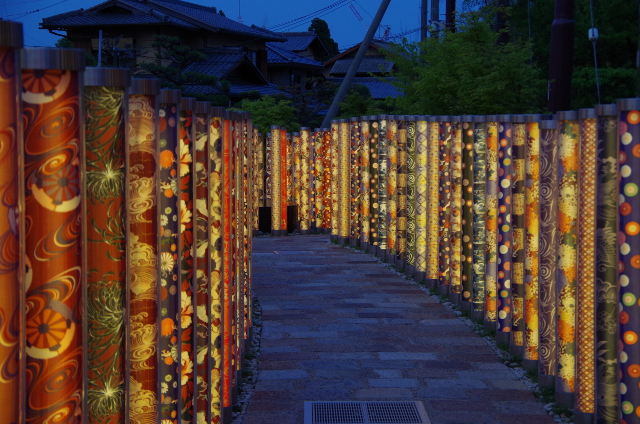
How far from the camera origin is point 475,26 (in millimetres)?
13906

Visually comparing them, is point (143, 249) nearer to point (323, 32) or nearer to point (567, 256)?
point (567, 256)

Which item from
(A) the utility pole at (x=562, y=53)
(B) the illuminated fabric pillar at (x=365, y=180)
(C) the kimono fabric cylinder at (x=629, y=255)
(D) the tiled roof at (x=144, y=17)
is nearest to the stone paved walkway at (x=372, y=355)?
(C) the kimono fabric cylinder at (x=629, y=255)

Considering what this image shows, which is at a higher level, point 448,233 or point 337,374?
point 448,233

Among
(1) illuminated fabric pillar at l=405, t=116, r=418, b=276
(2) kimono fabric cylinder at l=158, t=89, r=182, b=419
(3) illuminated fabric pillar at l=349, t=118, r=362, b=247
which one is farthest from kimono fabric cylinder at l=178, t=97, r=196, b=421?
(3) illuminated fabric pillar at l=349, t=118, r=362, b=247

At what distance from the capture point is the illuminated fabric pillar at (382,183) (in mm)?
12953

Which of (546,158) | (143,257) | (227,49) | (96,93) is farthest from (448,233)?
(227,49)

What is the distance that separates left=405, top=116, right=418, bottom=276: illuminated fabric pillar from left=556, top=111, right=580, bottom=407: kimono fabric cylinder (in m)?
5.55

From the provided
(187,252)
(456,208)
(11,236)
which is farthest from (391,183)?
(11,236)

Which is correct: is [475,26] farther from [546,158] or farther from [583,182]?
[583,182]

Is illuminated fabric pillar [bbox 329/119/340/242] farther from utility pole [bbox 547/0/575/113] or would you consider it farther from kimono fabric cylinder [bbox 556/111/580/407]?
kimono fabric cylinder [bbox 556/111/580/407]

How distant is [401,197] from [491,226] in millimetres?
4045

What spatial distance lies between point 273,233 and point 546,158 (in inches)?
456

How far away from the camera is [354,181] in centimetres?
1424

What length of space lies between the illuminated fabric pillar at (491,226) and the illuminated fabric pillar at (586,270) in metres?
2.69
